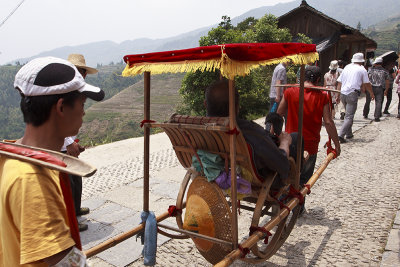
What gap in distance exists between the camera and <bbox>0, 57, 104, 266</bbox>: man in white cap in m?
1.11

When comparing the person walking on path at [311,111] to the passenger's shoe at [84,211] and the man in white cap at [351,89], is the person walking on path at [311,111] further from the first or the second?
the man in white cap at [351,89]

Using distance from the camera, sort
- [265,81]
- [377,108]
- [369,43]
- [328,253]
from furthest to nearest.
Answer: [369,43] → [265,81] → [377,108] → [328,253]

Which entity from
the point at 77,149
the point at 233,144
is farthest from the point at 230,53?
the point at 77,149

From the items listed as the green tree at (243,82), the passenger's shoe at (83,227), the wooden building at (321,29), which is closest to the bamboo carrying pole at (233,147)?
the passenger's shoe at (83,227)

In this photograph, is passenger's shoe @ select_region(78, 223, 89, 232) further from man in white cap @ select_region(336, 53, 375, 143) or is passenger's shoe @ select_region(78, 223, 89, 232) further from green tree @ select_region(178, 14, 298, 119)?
green tree @ select_region(178, 14, 298, 119)

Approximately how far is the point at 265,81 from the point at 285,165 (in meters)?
13.3

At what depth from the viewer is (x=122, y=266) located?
3014mm

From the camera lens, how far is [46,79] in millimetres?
1206

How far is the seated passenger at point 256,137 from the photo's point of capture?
247 centimetres

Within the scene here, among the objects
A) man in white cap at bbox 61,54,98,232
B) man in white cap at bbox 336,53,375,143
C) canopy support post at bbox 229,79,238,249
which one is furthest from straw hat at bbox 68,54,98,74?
man in white cap at bbox 336,53,375,143

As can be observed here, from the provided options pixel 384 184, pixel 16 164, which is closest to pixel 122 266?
pixel 16 164

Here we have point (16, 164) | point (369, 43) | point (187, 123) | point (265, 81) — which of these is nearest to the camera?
point (16, 164)

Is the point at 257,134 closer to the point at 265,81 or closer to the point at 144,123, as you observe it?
the point at 144,123

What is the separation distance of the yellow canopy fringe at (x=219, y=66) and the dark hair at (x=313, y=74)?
108cm
